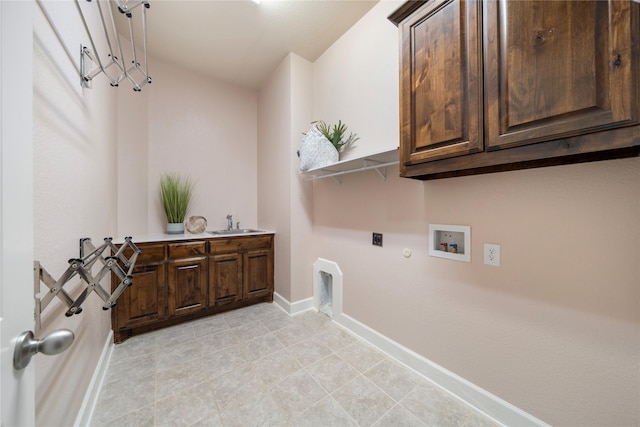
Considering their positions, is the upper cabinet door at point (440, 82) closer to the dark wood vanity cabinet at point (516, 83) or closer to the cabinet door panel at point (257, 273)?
the dark wood vanity cabinet at point (516, 83)

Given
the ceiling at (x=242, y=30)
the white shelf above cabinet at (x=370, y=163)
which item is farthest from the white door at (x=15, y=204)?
the ceiling at (x=242, y=30)

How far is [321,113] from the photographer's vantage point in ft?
8.53

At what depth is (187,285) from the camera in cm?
234

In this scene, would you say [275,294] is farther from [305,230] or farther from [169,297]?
[169,297]

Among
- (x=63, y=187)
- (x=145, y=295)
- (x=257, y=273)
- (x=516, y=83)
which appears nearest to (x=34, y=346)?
(x=63, y=187)

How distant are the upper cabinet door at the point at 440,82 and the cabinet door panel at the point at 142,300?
7.60 ft

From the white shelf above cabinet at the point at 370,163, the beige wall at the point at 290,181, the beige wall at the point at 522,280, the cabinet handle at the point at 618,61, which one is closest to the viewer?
the cabinet handle at the point at 618,61

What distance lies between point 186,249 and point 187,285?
353 mm

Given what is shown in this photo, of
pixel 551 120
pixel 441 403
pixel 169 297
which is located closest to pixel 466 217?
pixel 551 120

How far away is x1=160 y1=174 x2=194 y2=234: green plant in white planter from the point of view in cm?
264

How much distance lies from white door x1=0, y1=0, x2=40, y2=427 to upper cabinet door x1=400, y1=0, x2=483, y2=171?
1.43 metres

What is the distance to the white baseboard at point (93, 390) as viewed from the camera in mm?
1220

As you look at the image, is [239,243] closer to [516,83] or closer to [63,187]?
[63,187]

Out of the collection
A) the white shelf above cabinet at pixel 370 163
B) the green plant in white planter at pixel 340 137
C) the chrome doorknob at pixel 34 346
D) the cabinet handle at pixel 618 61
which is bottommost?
the chrome doorknob at pixel 34 346
